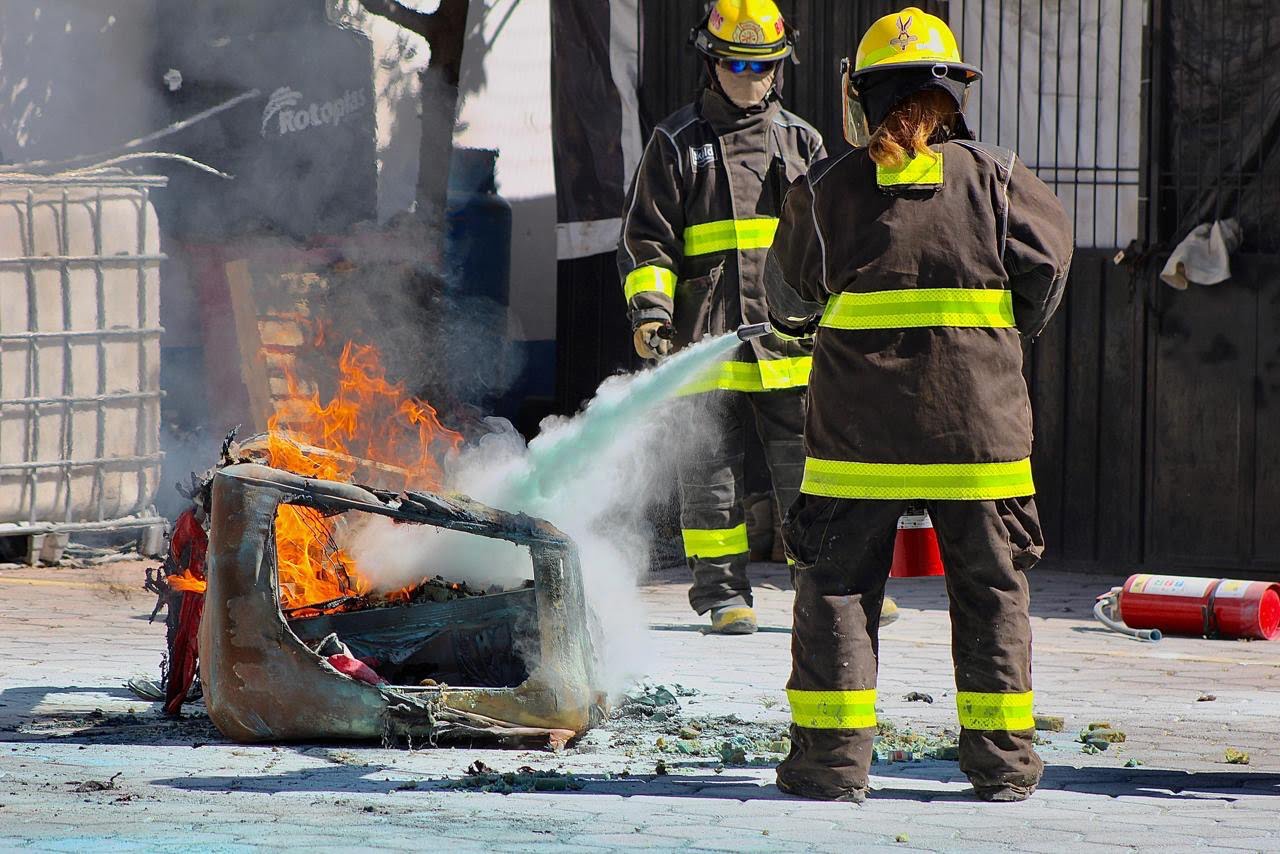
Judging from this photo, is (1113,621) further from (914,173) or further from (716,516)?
(914,173)

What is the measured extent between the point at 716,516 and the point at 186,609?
2.54 meters

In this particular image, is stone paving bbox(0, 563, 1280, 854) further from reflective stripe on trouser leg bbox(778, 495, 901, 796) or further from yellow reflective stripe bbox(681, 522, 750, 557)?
yellow reflective stripe bbox(681, 522, 750, 557)

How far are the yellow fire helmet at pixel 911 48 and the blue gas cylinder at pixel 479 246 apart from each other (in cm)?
641

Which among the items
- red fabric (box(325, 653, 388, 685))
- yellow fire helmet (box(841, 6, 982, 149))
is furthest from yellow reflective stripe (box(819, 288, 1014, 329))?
red fabric (box(325, 653, 388, 685))

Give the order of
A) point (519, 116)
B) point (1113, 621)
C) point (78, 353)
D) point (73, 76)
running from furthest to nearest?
1. point (519, 116)
2. point (73, 76)
3. point (78, 353)
4. point (1113, 621)

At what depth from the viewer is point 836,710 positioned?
14.3 feet

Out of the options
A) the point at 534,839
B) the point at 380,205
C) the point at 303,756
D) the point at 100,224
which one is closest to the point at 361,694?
the point at 303,756

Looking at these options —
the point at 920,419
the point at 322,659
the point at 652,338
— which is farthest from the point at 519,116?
the point at 920,419

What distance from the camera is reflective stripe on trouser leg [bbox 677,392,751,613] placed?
7.21 m

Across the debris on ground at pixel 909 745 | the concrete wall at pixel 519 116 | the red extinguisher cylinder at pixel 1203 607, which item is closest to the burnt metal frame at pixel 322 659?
the debris on ground at pixel 909 745

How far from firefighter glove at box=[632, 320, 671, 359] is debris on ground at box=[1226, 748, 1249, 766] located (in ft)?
9.31

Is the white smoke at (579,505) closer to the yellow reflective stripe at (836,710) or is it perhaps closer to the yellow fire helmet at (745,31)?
the yellow reflective stripe at (836,710)

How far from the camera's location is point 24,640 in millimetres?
6785

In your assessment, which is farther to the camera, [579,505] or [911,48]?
[579,505]
